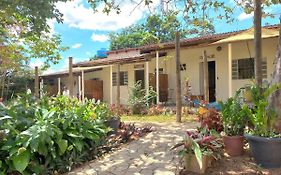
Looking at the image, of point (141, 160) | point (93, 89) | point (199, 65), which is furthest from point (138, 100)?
point (93, 89)

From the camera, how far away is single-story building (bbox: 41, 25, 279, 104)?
13258mm

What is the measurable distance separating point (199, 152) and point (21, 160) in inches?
106

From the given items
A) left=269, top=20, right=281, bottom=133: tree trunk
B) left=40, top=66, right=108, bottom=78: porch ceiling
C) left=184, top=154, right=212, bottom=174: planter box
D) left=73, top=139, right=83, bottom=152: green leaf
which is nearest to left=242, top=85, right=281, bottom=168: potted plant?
left=269, top=20, right=281, bottom=133: tree trunk

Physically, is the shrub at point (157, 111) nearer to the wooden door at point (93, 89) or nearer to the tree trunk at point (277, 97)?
the tree trunk at point (277, 97)

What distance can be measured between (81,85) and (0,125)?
14.0 meters

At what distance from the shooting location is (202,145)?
515 cm

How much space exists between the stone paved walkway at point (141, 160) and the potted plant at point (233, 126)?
37.0 inches

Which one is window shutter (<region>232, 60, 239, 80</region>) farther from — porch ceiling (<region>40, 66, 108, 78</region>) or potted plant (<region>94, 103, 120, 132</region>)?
potted plant (<region>94, 103, 120, 132</region>)

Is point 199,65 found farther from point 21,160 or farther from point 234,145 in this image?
point 21,160

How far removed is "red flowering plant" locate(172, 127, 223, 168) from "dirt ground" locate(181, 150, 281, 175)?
0.47 ft

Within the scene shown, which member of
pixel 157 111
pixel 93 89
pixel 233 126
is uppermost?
pixel 93 89

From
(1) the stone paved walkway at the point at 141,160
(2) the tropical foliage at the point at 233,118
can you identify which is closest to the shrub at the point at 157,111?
(1) the stone paved walkway at the point at 141,160

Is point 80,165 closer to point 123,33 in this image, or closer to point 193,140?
point 193,140

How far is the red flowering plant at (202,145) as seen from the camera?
192 inches
